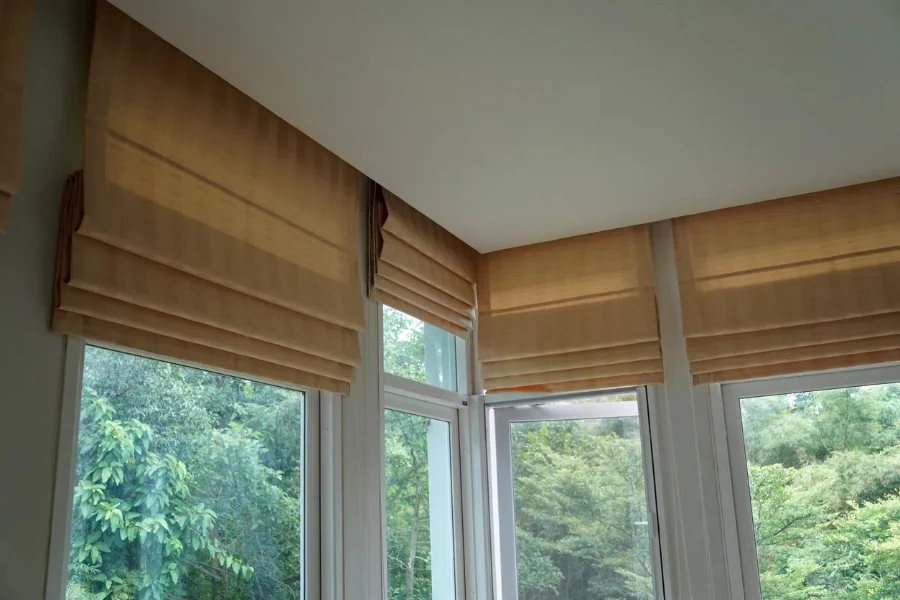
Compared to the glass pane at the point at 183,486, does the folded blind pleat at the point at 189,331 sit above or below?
above

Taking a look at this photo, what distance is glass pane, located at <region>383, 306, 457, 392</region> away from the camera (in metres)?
3.13

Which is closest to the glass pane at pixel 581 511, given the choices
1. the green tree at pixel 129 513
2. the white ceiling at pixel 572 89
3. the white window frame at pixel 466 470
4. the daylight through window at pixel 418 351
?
the white window frame at pixel 466 470

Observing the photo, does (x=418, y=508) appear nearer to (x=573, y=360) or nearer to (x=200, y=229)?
(x=573, y=360)

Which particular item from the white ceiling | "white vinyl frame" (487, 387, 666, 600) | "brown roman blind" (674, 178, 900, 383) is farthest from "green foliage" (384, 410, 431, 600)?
"brown roman blind" (674, 178, 900, 383)

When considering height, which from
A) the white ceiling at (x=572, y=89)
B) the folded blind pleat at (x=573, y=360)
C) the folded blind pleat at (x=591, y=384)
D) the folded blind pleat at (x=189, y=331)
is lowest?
the folded blind pleat at (x=189, y=331)

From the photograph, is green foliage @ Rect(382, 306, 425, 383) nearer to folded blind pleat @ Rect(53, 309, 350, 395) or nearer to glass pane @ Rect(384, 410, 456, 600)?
glass pane @ Rect(384, 410, 456, 600)

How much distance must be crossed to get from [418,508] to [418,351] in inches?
25.2

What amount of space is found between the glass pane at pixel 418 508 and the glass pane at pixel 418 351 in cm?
18

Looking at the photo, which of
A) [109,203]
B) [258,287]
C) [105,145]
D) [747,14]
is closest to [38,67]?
[105,145]

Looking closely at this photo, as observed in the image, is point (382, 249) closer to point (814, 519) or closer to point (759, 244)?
point (759, 244)

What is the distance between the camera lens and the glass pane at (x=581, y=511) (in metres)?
3.27

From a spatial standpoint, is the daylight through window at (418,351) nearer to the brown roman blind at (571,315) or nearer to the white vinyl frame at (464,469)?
the white vinyl frame at (464,469)

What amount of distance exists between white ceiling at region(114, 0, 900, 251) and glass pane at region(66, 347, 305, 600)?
83cm

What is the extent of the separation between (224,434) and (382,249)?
37.5 inches
